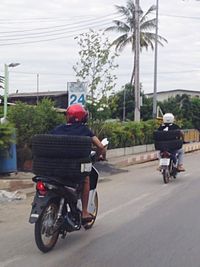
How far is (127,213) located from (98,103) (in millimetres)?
12806

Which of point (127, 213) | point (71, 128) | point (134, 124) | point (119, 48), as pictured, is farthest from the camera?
point (119, 48)

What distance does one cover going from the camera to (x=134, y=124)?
92.3 feet

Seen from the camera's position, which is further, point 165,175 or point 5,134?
point 165,175

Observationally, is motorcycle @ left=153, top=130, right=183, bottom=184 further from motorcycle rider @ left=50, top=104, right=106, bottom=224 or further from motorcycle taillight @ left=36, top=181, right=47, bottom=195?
motorcycle taillight @ left=36, top=181, right=47, bottom=195

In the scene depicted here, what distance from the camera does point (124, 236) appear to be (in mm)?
8602

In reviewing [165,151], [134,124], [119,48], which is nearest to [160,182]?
[165,151]

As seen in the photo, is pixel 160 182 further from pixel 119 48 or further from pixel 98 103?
pixel 119 48

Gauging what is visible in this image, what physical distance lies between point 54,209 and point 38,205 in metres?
0.32

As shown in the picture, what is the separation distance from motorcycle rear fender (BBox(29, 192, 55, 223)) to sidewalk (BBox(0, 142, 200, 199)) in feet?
19.6

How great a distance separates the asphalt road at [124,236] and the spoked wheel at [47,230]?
0.13 metres

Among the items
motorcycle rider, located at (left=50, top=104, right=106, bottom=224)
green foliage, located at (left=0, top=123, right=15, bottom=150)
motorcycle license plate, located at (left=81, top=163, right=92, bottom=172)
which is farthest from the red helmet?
green foliage, located at (left=0, top=123, right=15, bottom=150)

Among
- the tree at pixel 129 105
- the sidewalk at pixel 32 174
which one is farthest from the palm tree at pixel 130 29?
the sidewalk at pixel 32 174

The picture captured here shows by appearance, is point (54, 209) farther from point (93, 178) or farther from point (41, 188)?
point (93, 178)

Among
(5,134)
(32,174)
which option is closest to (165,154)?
(32,174)
